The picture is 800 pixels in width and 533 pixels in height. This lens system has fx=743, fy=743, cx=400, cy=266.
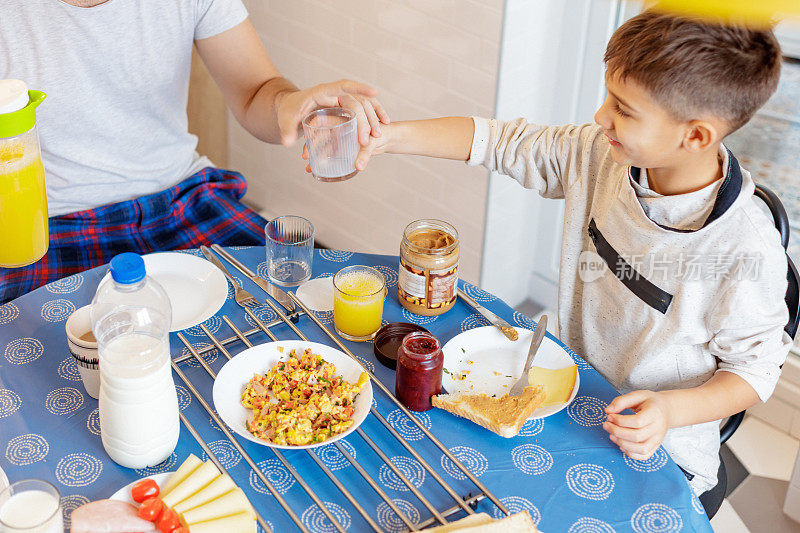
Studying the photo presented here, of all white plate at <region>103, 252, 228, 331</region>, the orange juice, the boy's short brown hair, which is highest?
the boy's short brown hair

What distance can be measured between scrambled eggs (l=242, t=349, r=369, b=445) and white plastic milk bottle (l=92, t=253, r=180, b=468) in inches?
4.9

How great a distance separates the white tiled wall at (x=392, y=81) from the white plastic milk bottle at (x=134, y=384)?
1.44 meters

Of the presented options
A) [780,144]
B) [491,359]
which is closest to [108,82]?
[491,359]

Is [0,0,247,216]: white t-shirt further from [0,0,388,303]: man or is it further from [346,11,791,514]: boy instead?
[346,11,791,514]: boy

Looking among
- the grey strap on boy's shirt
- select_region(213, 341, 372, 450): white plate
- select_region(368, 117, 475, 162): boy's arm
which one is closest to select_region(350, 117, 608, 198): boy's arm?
select_region(368, 117, 475, 162): boy's arm

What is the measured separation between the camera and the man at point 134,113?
1589 mm

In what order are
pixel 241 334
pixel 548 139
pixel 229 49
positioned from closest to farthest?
pixel 241 334, pixel 548 139, pixel 229 49

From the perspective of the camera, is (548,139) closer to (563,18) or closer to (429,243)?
(429,243)

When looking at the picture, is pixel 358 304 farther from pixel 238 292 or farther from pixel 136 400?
pixel 136 400

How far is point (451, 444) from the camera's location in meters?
1.10

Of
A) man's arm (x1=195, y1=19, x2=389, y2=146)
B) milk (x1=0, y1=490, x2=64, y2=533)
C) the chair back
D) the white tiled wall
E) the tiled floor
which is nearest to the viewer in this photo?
milk (x1=0, y1=490, x2=64, y2=533)

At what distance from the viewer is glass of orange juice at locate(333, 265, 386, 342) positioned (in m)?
1.27

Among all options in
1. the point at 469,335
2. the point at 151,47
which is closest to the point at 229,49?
the point at 151,47

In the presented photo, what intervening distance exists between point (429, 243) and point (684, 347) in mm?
493
